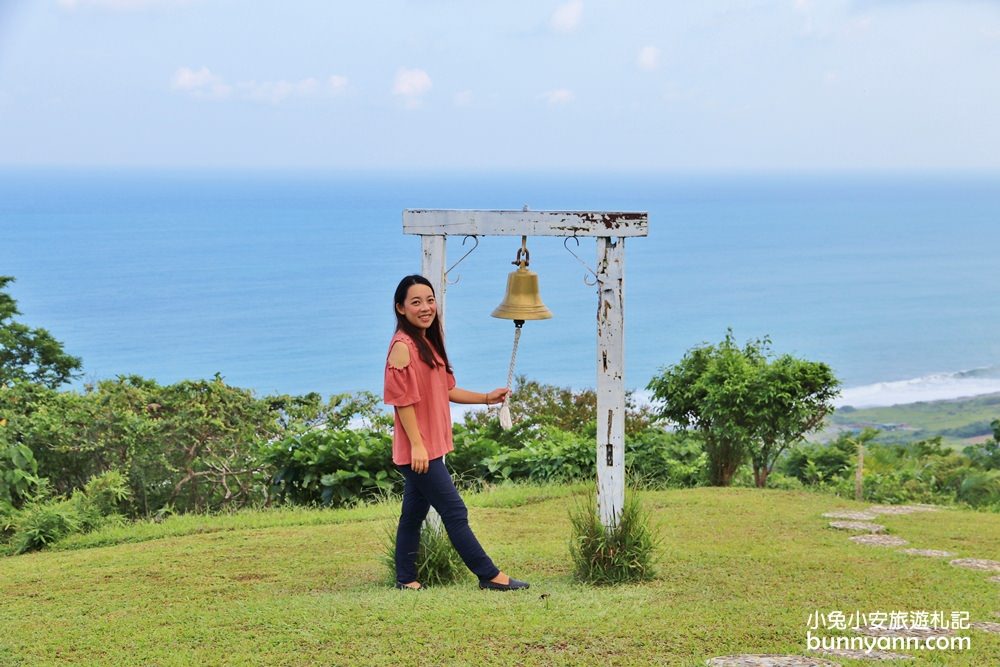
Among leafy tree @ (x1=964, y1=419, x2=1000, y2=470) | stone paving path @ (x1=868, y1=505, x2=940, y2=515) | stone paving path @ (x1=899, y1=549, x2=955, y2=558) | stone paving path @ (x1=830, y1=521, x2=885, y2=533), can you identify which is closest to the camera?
stone paving path @ (x1=899, y1=549, x2=955, y2=558)

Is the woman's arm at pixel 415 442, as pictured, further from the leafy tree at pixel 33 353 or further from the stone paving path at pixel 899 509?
the leafy tree at pixel 33 353

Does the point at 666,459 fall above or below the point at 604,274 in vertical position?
below

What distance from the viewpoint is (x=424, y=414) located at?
6035mm

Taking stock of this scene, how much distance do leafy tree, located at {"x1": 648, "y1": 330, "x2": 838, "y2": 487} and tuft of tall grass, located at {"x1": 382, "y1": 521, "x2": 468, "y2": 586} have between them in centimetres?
439

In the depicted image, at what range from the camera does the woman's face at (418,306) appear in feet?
19.6

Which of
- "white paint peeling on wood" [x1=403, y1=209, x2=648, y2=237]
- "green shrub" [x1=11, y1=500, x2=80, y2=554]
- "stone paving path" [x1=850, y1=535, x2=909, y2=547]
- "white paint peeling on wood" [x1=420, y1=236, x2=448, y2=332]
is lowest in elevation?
"green shrub" [x1=11, y1=500, x2=80, y2=554]

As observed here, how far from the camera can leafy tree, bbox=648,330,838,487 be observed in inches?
401

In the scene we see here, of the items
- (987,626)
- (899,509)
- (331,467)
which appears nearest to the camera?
(987,626)

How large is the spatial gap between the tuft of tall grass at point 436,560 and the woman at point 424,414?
0.23m

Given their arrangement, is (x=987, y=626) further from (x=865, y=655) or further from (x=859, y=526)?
(x=859, y=526)

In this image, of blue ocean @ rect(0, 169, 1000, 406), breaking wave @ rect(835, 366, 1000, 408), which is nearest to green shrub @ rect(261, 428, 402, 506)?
blue ocean @ rect(0, 169, 1000, 406)

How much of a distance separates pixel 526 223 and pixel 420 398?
1.14 m

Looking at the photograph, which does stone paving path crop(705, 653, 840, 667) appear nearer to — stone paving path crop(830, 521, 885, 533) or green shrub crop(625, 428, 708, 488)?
stone paving path crop(830, 521, 885, 533)

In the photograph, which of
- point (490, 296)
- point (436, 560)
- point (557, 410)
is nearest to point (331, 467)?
point (557, 410)
